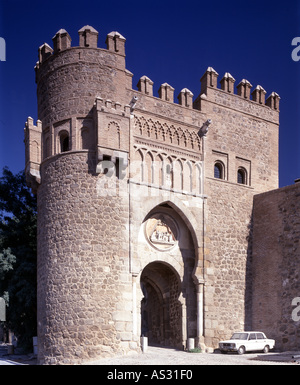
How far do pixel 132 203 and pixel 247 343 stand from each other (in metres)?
5.97

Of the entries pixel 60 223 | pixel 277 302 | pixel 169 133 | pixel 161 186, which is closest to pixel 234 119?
pixel 169 133

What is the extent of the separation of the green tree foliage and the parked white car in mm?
7025

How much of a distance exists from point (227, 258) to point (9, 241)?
27.5 feet

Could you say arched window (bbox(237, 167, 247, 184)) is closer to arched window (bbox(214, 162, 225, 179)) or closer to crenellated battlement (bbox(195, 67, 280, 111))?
arched window (bbox(214, 162, 225, 179))

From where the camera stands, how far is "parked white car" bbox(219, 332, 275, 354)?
16.8m

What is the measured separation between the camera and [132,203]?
17000mm

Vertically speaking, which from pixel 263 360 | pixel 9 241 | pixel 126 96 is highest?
pixel 126 96

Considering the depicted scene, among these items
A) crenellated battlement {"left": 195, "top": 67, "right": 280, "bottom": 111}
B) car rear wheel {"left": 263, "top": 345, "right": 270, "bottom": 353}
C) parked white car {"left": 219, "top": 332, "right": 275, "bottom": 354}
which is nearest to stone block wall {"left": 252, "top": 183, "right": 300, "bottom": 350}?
car rear wheel {"left": 263, "top": 345, "right": 270, "bottom": 353}

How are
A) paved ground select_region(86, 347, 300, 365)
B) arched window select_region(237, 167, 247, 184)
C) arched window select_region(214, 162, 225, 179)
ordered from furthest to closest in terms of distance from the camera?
arched window select_region(237, 167, 247, 184)
arched window select_region(214, 162, 225, 179)
paved ground select_region(86, 347, 300, 365)

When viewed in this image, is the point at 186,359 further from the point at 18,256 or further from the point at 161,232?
the point at 18,256

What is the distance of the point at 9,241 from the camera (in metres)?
20.0

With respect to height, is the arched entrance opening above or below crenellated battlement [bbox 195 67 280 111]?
below

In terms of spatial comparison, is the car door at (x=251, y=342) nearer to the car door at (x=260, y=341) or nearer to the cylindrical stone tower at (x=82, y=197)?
the car door at (x=260, y=341)

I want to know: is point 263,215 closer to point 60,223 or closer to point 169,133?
point 169,133
